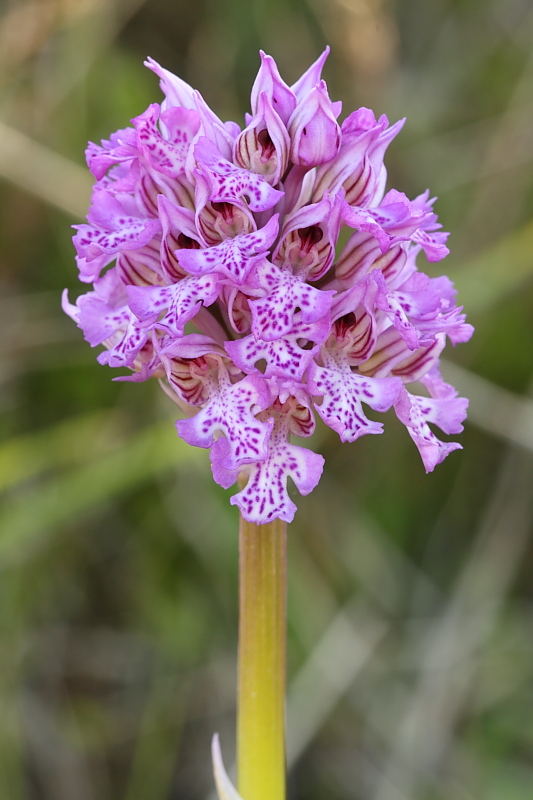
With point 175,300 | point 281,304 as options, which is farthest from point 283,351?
point 175,300

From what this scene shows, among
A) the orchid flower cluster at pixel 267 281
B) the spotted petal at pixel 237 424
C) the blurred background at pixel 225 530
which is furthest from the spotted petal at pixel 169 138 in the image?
the blurred background at pixel 225 530

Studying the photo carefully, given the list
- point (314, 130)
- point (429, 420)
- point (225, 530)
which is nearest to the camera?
point (314, 130)

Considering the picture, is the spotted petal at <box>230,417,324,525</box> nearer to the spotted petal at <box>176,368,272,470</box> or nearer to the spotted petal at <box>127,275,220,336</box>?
the spotted petal at <box>176,368,272,470</box>

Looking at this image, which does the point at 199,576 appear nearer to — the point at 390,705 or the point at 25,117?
the point at 390,705

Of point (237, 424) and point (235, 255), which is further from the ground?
point (235, 255)

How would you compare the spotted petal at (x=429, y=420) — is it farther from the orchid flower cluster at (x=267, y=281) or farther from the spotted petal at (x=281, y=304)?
the spotted petal at (x=281, y=304)

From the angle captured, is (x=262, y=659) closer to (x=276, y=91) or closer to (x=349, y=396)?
(x=349, y=396)
